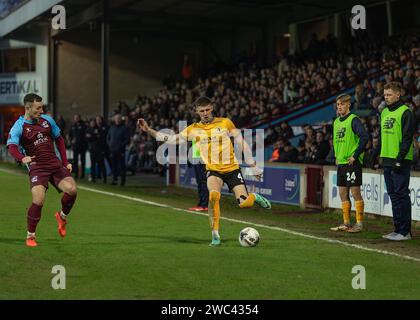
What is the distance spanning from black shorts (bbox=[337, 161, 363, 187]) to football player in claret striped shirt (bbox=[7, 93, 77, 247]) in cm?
453

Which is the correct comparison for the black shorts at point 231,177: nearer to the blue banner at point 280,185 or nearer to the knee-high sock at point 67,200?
the knee-high sock at point 67,200

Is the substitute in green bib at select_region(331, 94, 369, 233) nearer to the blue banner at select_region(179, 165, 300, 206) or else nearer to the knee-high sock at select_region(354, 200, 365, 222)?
the knee-high sock at select_region(354, 200, 365, 222)

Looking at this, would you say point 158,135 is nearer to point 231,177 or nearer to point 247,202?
point 231,177

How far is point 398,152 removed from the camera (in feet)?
36.7

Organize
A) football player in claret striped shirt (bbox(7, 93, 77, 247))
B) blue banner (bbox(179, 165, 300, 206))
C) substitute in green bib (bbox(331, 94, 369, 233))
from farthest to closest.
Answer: blue banner (bbox(179, 165, 300, 206)) → substitute in green bib (bbox(331, 94, 369, 233)) → football player in claret striped shirt (bbox(7, 93, 77, 247))

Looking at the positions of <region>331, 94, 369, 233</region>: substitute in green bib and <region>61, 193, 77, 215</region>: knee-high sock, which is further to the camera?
<region>331, 94, 369, 233</region>: substitute in green bib

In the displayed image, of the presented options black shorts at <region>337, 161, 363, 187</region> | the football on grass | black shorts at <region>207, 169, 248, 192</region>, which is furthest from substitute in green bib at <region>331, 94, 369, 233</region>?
the football on grass

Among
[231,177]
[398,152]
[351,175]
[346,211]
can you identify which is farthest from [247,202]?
[346,211]

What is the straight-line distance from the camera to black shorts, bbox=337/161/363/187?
486 inches

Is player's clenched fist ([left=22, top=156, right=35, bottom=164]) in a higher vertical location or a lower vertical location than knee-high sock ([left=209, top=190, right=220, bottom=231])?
higher

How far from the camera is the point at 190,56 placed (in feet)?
146

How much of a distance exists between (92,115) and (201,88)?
33.3 ft

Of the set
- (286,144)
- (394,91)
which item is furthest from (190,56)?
(394,91)
